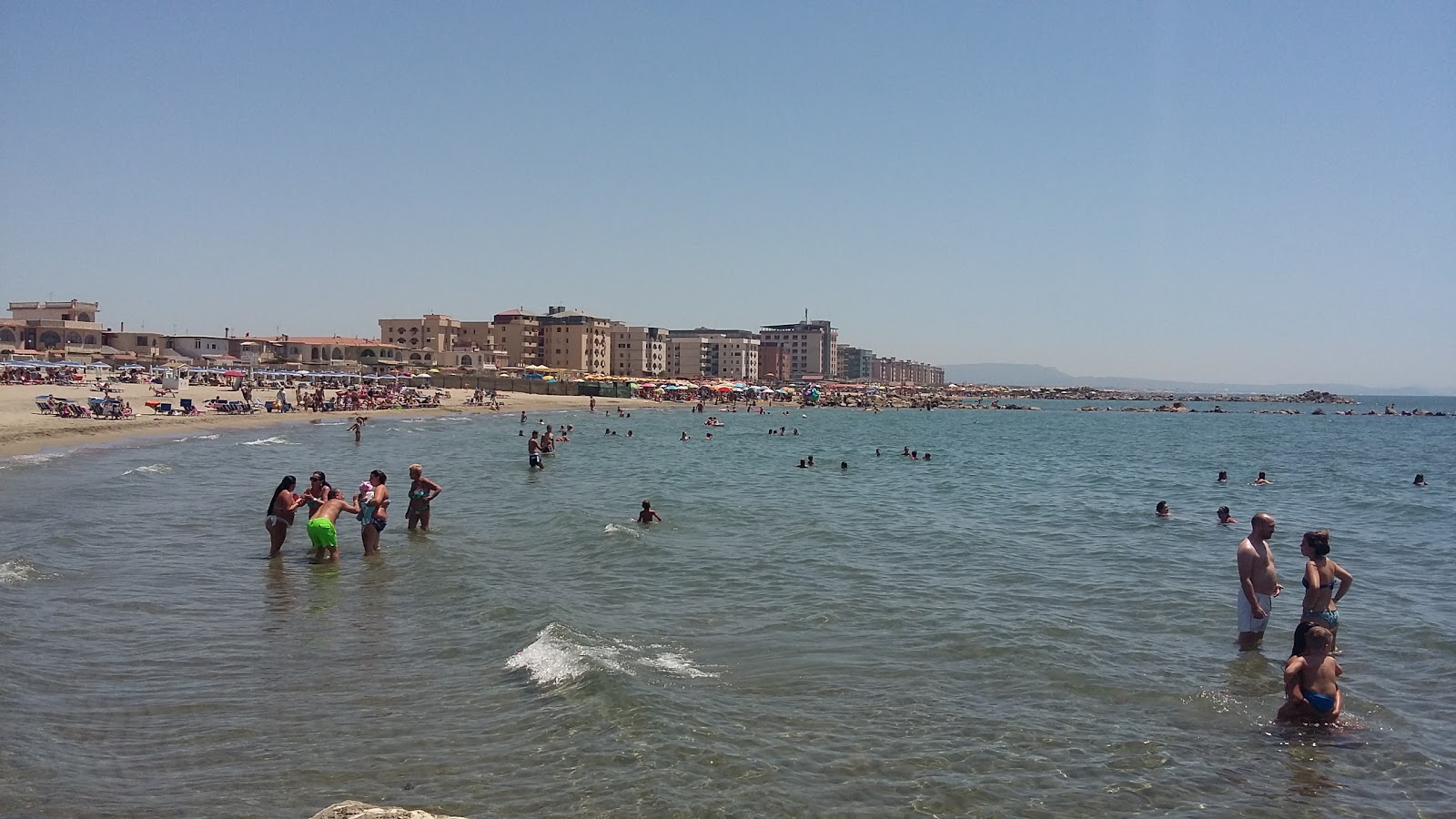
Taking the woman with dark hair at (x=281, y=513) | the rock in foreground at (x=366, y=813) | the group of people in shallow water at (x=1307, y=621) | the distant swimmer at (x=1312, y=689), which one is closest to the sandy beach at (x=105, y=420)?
the woman with dark hair at (x=281, y=513)

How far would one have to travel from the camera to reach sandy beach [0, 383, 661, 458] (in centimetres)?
3069

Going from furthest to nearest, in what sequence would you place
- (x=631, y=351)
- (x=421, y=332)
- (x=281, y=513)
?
(x=631, y=351) < (x=421, y=332) < (x=281, y=513)

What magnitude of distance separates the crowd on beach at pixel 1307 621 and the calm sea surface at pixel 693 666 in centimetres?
21

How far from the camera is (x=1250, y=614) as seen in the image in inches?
370

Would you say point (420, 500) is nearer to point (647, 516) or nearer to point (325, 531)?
point (325, 531)

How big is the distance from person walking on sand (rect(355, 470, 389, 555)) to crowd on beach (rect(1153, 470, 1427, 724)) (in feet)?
36.2

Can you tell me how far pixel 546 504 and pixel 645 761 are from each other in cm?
1502

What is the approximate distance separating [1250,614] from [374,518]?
11247mm

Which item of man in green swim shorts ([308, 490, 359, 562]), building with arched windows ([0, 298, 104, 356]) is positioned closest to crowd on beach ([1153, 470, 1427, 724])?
man in green swim shorts ([308, 490, 359, 562])

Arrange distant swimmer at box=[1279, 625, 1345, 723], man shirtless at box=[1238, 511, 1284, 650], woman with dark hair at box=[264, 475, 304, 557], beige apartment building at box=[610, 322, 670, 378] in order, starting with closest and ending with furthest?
distant swimmer at box=[1279, 625, 1345, 723] < man shirtless at box=[1238, 511, 1284, 650] < woman with dark hair at box=[264, 475, 304, 557] < beige apartment building at box=[610, 322, 670, 378]

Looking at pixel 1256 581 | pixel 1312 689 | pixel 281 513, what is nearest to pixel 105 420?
pixel 281 513

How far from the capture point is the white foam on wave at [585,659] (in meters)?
8.52

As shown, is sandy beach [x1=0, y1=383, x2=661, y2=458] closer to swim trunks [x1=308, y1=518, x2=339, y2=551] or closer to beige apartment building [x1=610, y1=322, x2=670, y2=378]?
swim trunks [x1=308, y1=518, x2=339, y2=551]

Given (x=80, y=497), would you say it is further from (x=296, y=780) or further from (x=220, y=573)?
(x=296, y=780)
